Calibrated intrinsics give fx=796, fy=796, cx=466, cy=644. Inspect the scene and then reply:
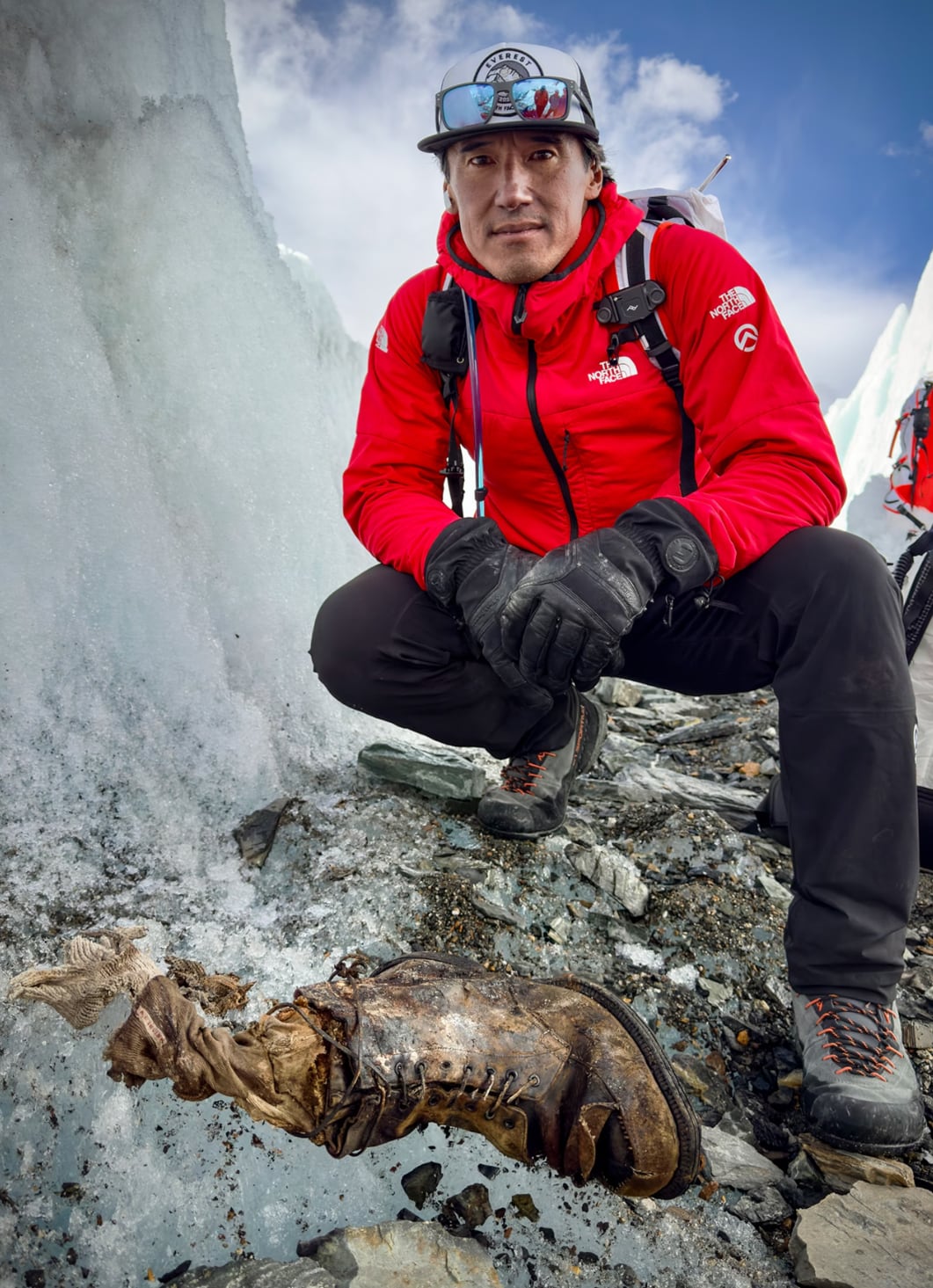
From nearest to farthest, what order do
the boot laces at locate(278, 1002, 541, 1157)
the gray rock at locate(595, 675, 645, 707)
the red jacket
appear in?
the boot laces at locate(278, 1002, 541, 1157) < the red jacket < the gray rock at locate(595, 675, 645, 707)

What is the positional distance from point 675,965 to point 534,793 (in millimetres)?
743

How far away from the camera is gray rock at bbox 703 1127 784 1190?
64.2 inches

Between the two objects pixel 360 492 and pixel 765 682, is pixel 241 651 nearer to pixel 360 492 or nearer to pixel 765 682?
pixel 360 492

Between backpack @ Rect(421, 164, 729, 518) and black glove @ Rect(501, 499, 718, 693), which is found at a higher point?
backpack @ Rect(421, 164, 729, 518)

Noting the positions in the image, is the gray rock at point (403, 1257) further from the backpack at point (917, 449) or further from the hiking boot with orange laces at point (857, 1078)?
the backpack at point (917, 449)

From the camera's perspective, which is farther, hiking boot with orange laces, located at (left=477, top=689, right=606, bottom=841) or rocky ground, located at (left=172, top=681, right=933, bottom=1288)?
hiking boot with orange laces, located at (left=477, top=689, right=606, bottom=841)

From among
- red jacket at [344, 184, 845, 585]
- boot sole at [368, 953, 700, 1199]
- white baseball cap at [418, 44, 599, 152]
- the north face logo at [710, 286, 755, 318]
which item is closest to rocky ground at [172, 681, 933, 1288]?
boot sole at [368, 953, 700, 1199]

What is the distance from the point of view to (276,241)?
13.6 ft

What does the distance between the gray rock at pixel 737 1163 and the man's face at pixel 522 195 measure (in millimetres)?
2332

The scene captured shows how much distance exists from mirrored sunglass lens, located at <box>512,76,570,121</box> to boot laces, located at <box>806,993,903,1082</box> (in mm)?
2498

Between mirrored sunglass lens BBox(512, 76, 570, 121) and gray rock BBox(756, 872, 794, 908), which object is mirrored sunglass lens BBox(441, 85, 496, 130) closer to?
mirrored sunglass lens BBox(512, 76, 570, 121)

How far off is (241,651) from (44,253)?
1.58 meters

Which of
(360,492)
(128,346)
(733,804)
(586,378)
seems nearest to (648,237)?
(586,378)

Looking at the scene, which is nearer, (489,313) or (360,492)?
(489,313)
